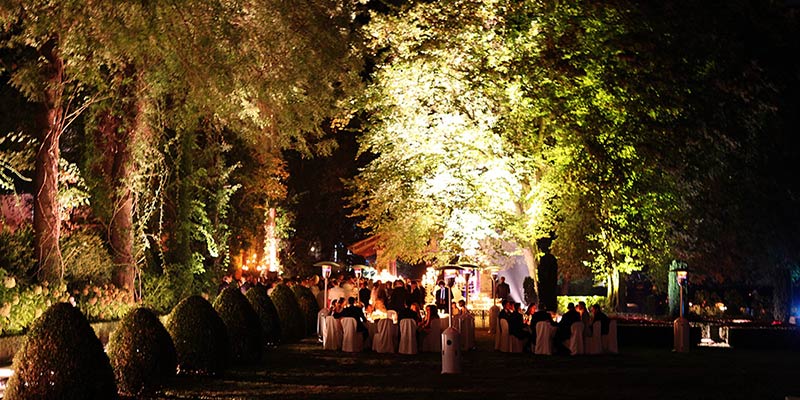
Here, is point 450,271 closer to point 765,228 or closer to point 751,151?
point 751,151

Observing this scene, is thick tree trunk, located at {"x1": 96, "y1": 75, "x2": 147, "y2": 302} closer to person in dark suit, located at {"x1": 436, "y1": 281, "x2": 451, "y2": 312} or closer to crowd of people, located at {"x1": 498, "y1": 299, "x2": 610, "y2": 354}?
crowd of people, located at {"x1": 498, "y1": 299, "x2": 610, "y2": 354}

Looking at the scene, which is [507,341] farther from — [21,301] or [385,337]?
[21,301]

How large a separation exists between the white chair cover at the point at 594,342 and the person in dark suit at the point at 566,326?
1.78 feet

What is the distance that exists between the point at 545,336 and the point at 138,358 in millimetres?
11943

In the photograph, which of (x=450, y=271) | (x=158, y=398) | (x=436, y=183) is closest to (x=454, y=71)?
(x=436, y=183)

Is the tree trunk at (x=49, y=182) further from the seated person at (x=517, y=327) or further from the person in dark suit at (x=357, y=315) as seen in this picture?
the seated person at (x=517, y=327)

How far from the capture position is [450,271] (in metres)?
26.3

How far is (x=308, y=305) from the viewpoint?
32031 mm

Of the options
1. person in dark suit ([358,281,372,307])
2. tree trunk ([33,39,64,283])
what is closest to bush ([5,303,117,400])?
tree trunk ([33,39,64,283])

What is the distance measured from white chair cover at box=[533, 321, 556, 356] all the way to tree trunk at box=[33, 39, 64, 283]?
35.8 ft

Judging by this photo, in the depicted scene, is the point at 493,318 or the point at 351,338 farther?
the point at 493,318

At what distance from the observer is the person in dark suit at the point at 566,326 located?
83.6 feet

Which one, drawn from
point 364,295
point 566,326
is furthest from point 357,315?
point 364,295

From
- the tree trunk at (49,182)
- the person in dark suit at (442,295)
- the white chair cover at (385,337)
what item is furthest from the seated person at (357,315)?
the tree trunk at (49,182)
